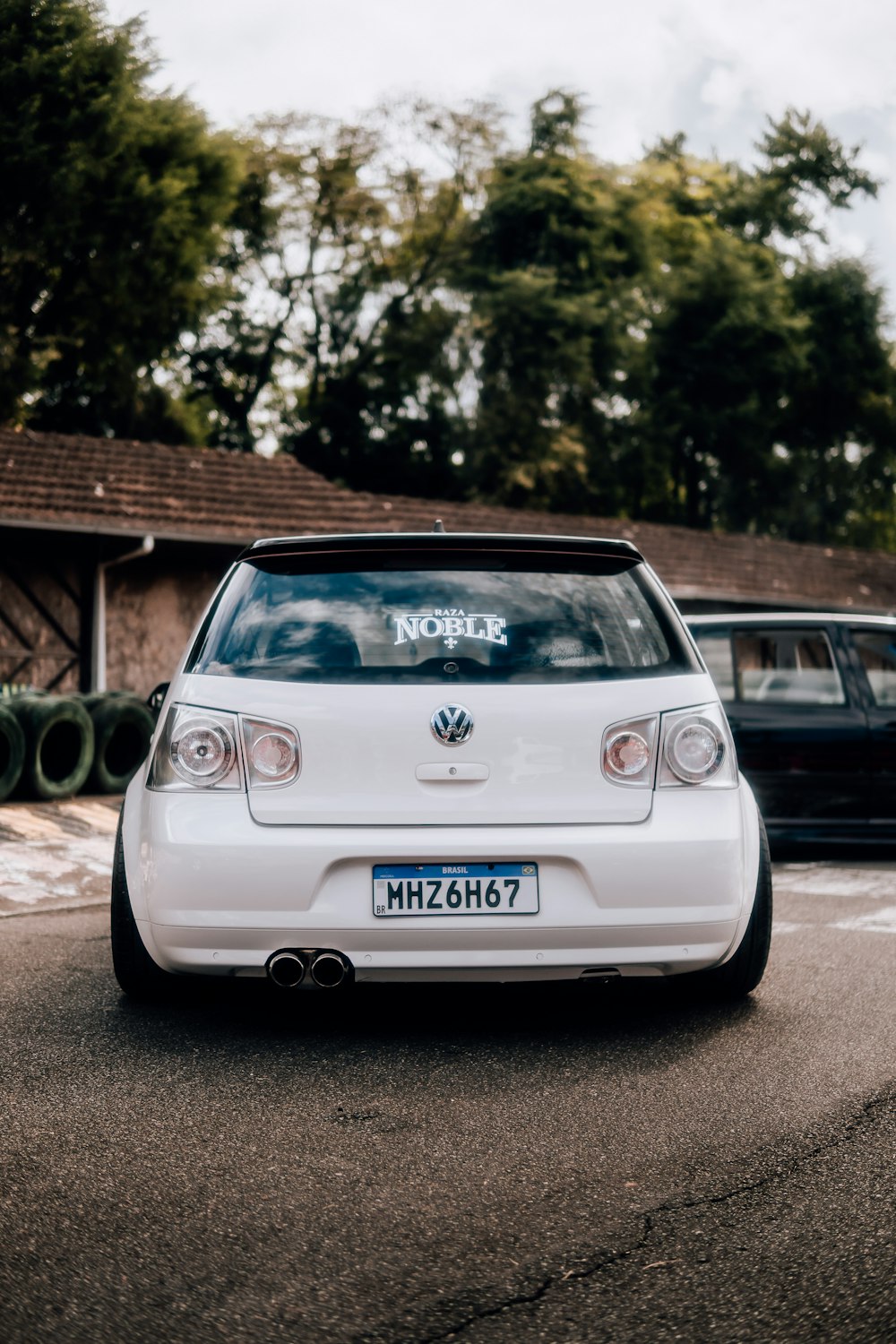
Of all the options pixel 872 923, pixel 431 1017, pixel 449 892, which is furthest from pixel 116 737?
pixel 449 892

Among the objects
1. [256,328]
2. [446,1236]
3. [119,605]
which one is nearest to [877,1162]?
[446,1236]

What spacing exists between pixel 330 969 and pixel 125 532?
13.8 meters

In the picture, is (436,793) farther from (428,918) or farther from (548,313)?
(548,313)

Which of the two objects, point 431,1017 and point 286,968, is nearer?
point 286,968

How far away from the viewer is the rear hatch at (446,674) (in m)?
4.45

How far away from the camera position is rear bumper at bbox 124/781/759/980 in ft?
14.3

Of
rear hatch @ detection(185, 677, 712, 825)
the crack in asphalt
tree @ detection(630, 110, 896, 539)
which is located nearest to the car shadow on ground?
rear hatch @ detection(185, 677, 712, 825)

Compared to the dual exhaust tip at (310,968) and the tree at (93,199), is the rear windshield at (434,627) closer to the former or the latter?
the dual exhaust tip at (310,968)

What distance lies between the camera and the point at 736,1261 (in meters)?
2.90

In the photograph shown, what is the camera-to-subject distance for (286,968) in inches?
174

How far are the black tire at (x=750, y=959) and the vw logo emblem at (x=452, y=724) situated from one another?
1.17 m

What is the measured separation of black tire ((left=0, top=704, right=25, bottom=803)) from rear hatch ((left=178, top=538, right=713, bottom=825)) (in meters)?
6.59

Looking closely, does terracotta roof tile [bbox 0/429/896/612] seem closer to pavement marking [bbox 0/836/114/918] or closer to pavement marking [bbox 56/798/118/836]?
pavement marking [bbox 56/798/118/836]

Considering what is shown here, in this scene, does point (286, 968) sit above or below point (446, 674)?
below
